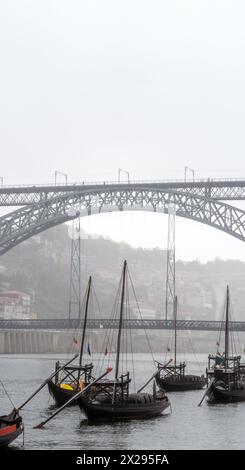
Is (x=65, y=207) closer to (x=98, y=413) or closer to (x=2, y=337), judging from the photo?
(x=2, y=337)

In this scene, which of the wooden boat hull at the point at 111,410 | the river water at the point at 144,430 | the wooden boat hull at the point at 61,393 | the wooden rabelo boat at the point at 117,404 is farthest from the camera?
the wooden boat hull at the point at 61,393

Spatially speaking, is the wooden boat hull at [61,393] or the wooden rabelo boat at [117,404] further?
the wooden boat hull at [61,393]

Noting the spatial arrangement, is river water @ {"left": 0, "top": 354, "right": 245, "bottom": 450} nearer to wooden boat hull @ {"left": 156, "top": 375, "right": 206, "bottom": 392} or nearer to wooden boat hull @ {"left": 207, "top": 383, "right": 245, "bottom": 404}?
wooden boat hull @ {"left": 207, "top": 383, "right": 245, "bottom": 404}

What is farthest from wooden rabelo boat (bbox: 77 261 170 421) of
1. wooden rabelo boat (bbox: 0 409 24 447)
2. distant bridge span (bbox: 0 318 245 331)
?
distant bridge span (bbox: 0 318 245 331)

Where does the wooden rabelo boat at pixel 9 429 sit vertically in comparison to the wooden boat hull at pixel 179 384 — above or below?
above

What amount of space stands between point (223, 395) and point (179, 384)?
12.5m

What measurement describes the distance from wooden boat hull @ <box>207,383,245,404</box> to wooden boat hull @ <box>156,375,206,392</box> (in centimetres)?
1090

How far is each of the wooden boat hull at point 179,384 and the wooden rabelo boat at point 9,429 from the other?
110 feet

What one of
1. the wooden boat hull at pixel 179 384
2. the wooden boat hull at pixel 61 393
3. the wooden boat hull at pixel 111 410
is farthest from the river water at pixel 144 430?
the wooden boat hull at pixel 179 384

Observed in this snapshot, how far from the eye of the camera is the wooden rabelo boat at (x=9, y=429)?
38.9 metres

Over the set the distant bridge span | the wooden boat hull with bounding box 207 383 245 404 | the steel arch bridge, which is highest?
the steel arch bridge

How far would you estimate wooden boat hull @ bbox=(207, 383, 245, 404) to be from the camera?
6128 cm

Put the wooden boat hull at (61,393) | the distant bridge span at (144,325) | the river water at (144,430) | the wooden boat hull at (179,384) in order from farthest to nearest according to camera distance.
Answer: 1. the distant bridge span at (144,325)
2. the wooden boat hull at (179,384)
3. the wooden boat hull at (61,393)
4. the river water at (144,430)

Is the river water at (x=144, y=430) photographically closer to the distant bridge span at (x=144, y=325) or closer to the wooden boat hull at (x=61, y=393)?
the wooden boat hull at (x=61, y=393)
